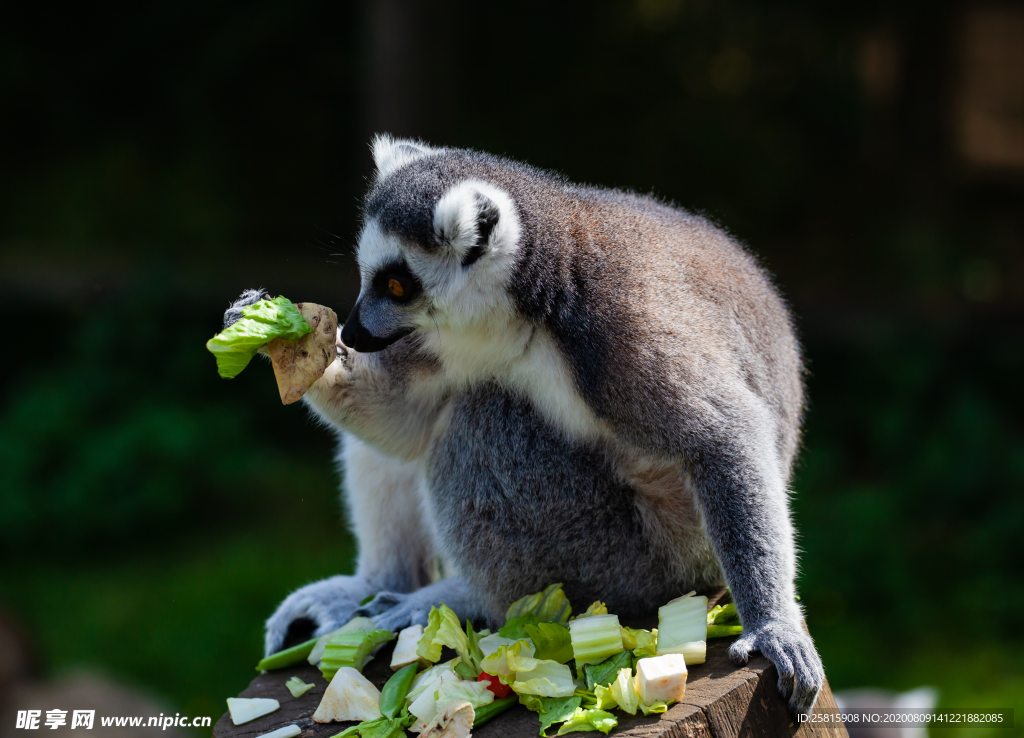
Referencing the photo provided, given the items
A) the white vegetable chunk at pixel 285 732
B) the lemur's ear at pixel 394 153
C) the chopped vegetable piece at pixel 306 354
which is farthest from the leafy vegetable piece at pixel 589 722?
the lemur's ear at pixel 394 153

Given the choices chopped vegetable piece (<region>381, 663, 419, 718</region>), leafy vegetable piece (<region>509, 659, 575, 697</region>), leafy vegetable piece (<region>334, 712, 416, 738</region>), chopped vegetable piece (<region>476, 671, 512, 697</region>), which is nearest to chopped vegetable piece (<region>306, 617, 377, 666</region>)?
chopped vegetable piece (<region>381, 663, 419, 718</region>)

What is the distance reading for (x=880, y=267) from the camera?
9203 mm

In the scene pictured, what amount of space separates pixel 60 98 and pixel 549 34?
586 centimetres

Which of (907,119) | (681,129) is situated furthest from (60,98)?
(907,119)

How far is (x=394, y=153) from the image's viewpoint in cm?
367

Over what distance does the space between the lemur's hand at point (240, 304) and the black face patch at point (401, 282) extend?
0.53 m

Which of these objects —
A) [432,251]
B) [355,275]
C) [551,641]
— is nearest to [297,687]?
[551,641]

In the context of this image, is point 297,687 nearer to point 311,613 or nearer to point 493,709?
point 311,613

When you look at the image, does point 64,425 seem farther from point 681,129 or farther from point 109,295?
point 681,129

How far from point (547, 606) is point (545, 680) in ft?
1.62

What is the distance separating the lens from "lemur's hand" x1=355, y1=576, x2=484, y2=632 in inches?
143

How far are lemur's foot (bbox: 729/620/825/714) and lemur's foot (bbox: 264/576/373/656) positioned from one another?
5.76 feet

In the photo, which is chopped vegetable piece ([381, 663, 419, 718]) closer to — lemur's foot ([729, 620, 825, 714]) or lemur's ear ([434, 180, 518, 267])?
lemur's foot ([729, 620, 825, 714])

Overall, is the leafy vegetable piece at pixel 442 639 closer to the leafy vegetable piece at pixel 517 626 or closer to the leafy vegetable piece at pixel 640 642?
the leafy vegetable piece at pixel 517 626
